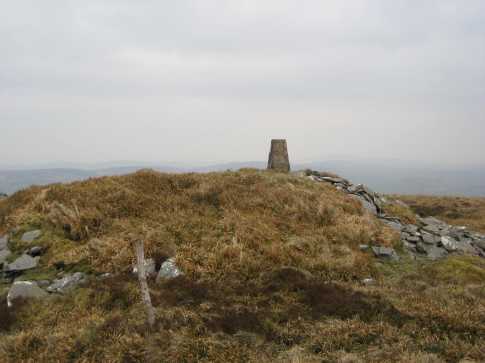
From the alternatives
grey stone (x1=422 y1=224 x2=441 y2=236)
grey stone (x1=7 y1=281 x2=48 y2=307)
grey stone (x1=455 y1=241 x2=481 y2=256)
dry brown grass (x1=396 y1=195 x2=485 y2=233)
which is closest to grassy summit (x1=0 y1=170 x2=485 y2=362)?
grey stone (x1=7 y1=281 x2=48 y2=307)

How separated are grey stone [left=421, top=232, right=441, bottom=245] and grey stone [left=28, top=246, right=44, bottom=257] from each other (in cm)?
1521

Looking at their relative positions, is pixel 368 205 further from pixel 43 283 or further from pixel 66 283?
pixel 43 283

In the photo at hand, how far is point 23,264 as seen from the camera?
34.5 ft

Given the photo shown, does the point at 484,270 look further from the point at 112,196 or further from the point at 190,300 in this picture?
the point at 112,196

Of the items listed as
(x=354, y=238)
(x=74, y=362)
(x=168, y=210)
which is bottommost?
(x=74, y=362)

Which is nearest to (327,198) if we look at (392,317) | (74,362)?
(392,317)

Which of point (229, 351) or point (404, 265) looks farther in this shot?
point (404, 265)

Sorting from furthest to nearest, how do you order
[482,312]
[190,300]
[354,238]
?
[354,238] → [190,300] → [482,312]

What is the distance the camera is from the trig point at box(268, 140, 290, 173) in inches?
870

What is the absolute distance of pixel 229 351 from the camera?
630 cm

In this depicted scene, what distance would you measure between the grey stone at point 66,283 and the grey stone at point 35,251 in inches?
86.6

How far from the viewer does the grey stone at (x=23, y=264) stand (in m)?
10.4

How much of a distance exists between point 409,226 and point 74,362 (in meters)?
14.9

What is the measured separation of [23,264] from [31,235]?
5.97 feet
